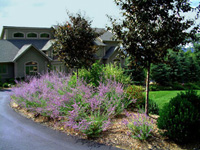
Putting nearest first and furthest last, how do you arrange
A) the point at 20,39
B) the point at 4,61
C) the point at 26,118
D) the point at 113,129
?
the point at 113,129, the point at 26,118, the point at 4,61, the point at 20,39

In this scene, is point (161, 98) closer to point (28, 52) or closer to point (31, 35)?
point (28, 52)

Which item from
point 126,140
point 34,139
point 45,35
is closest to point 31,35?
point 45,35

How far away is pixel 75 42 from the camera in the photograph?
40.6ft

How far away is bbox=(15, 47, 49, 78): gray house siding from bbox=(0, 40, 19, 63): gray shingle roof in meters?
1.17

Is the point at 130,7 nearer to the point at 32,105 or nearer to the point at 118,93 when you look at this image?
the point at 118,93

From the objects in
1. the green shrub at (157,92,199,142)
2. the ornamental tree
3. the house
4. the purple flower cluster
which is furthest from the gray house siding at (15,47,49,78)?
the green shrub at (157,92,199,142)

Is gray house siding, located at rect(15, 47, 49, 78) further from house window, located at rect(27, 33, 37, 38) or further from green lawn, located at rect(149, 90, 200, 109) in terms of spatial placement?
green lawn, located at rect(149, 90, 200, 109)

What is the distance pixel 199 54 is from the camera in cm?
3048

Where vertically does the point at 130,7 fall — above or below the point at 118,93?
above

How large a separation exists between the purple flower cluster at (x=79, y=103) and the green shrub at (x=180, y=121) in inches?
64.1

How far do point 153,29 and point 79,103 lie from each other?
402 centimetres

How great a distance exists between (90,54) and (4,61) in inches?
588

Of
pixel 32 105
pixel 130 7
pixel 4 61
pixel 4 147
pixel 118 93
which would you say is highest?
pixel 130 7

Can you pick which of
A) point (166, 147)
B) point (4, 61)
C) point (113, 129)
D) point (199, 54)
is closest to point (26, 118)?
point (113, 129)
